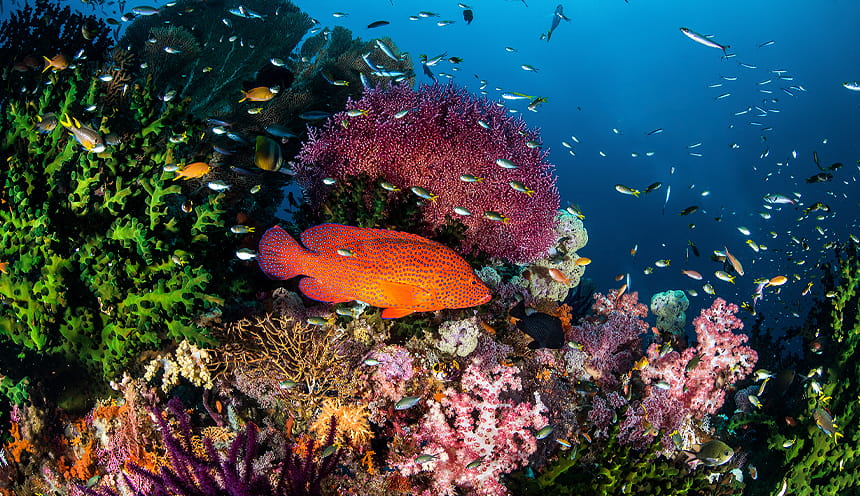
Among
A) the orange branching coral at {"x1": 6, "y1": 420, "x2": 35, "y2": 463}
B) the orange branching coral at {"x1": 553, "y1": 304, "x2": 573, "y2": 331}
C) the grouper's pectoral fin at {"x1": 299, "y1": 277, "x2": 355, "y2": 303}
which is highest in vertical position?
the grouper's pectoral fin at {"x1": 299, "y1": 277, "x2": 355, "y2": 303}

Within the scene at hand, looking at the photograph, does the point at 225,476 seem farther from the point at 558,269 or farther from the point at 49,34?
the point at 49,34

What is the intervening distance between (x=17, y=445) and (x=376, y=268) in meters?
3.69

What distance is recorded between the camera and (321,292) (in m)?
3.28

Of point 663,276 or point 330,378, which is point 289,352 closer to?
point 330,378

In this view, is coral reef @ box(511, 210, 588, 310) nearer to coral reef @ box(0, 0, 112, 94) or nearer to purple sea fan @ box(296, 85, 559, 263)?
purple sea fan @ box(296, 85, 559, 263)

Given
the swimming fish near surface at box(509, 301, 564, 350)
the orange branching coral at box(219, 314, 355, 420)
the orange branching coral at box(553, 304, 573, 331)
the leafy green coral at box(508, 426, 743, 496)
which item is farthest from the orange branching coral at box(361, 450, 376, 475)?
the orange branching coral at box(553, 304, 573, 331)

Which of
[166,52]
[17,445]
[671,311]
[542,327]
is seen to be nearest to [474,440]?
[542,327]

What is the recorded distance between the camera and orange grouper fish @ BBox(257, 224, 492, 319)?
9.98 ft

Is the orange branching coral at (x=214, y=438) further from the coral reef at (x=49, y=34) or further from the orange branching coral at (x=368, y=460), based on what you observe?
the coral reef at (x=49, y=34)

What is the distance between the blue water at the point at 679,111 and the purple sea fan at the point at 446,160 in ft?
89.6

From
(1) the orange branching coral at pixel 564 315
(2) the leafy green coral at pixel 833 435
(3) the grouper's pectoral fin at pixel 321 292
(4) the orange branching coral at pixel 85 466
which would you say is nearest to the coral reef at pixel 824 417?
(2) the leafy green coral at pixel 833 435

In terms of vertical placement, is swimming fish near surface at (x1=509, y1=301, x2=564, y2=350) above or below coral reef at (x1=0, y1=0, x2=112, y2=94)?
below

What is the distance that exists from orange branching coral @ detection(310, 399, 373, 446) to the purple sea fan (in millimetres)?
2036

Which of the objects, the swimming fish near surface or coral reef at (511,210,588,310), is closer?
the swimming fish near surface
